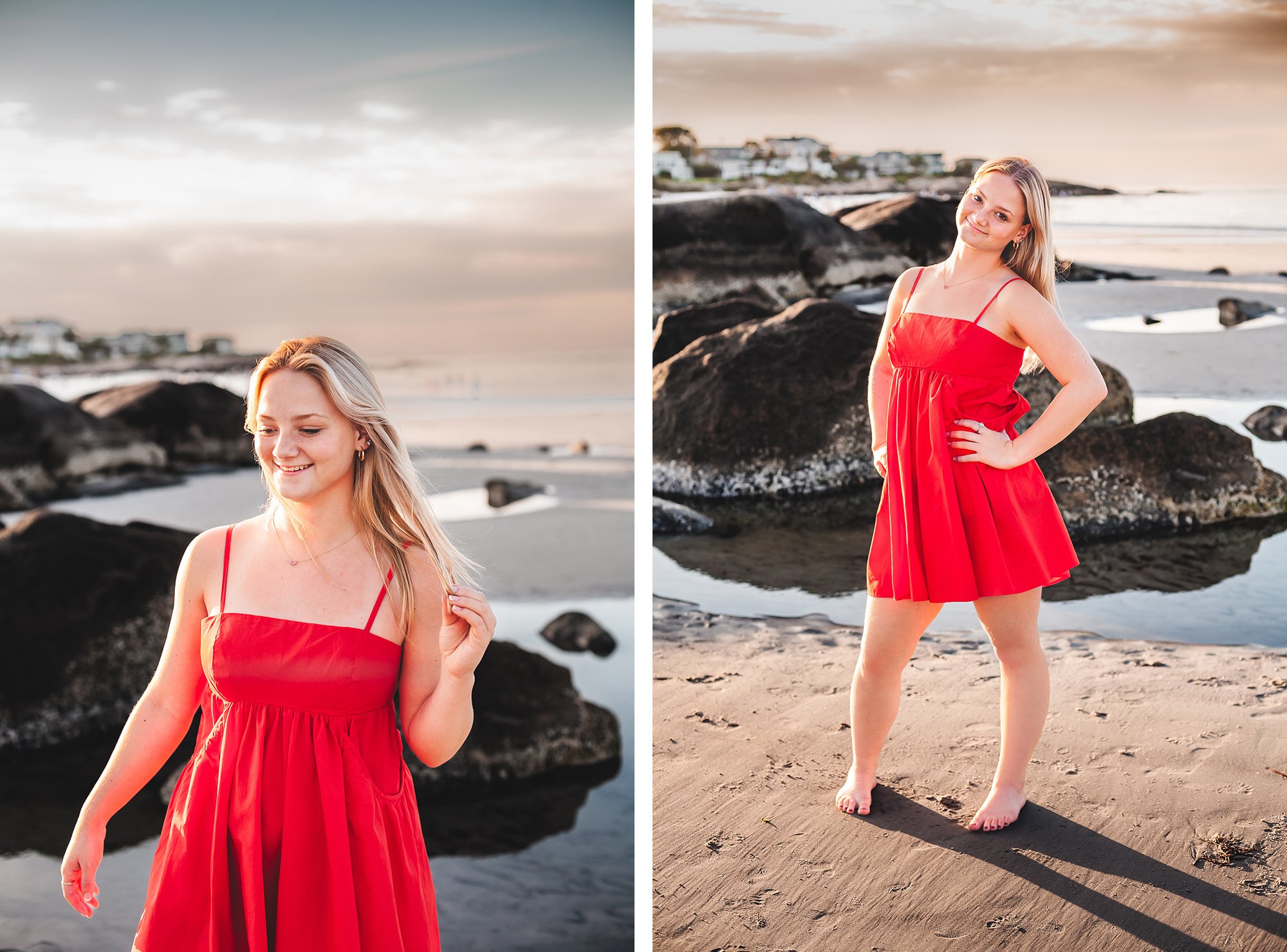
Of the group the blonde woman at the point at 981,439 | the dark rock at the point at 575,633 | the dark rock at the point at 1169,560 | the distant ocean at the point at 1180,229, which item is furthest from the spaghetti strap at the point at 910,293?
the dark rock at the point at 575,633

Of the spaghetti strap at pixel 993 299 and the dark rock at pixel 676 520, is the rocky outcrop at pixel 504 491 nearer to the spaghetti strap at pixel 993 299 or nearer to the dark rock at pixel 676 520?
the dark rock at pixel 676 520

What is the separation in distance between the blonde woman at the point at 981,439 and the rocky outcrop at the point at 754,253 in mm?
2275

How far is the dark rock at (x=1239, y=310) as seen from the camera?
3.74 m

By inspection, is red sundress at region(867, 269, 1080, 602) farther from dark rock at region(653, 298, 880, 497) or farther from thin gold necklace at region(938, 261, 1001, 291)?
dark rock at region(653, 298, 880, 497)

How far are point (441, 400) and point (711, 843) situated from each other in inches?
96.4

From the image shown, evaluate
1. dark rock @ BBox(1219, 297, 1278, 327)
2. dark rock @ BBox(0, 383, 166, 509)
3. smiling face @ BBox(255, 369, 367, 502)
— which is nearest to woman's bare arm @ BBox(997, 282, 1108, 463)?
smiling face @ BBox(255, 369, 367, 502)

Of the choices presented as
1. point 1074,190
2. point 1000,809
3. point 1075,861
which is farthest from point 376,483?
point 1074,190

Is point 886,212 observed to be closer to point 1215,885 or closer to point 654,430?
point 654,430

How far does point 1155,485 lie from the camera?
3.71 metres

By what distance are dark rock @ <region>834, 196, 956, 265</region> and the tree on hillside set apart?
27.1 inches

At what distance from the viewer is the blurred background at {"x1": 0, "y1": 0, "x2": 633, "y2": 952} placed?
3.89 metres

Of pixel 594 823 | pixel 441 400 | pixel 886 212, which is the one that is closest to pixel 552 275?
pixel 441 400

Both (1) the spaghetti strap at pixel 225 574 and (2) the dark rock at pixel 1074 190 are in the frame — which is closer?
(1) the spaghetti strap at pixel 225 574

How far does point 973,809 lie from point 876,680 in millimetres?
424
